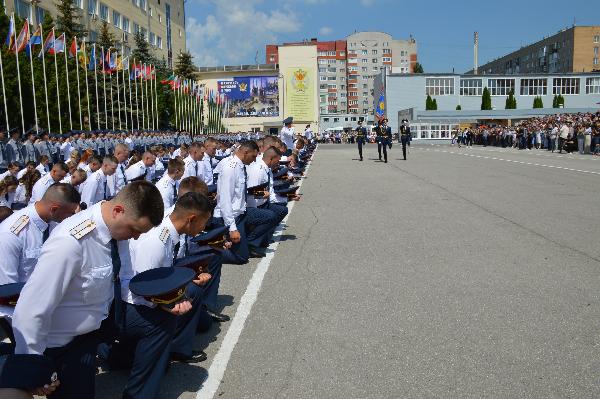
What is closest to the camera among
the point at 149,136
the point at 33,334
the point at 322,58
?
the point at 33,334

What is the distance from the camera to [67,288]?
2.98 metres

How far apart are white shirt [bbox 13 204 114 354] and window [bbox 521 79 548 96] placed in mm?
91717

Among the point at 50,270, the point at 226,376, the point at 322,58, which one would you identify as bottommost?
the point at 226,376

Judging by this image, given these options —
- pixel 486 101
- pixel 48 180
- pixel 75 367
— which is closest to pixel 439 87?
pixel 486 101

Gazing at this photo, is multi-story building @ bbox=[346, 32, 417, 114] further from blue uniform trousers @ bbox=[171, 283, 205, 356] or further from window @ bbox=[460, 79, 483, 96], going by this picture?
blue uniform trousers @ bbox=[171, 283, 205, 356]

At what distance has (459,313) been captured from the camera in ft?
18.0

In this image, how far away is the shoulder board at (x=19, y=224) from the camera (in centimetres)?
461

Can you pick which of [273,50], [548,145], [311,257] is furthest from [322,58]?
[311,257]

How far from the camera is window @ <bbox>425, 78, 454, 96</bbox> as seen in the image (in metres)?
84.8

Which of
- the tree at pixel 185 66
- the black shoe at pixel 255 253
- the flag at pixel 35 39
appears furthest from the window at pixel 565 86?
the black shoe at pixel 255 253

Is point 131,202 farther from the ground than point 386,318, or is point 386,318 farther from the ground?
point 131,202

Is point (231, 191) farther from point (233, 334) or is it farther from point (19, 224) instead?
point (19, 224)

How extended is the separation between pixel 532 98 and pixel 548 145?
2029 inches

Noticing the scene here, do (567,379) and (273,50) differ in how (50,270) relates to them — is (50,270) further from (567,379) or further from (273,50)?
(273,50)
